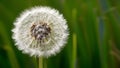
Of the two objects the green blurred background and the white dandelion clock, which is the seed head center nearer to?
the white dandelion clock

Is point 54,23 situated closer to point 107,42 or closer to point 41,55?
point 41,55

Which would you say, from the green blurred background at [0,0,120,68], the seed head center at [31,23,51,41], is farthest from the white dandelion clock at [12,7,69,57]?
the green blurred background at [0,0,120,68]

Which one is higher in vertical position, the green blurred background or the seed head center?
the green blurred background

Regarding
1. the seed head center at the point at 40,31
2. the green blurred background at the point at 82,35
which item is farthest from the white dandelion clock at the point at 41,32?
the green blurred background at the point at 82,35

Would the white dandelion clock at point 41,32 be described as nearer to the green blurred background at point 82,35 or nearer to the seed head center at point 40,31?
the seed head center at point 40,31

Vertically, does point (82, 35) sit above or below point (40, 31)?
above

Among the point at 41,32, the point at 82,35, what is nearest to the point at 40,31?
the point at 41,32

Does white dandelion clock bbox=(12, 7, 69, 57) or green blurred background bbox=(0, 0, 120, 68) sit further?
green blurred background bbox=(0, 0, 120, 68)

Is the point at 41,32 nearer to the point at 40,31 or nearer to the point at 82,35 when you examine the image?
the point at 40,31
